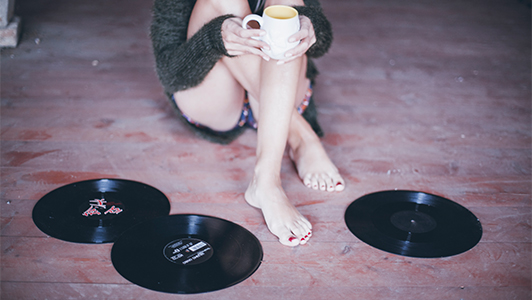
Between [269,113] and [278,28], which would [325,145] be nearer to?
[269,113]

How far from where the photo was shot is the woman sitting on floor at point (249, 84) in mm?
1216

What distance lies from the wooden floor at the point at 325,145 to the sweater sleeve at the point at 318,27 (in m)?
0.39

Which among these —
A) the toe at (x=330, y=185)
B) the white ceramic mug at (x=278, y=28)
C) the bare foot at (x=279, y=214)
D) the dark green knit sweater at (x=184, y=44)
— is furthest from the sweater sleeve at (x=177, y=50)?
the toe at (x=330, y=185)

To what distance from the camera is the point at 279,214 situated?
1.23m

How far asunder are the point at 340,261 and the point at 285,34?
21.9 inches

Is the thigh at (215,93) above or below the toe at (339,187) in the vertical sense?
above

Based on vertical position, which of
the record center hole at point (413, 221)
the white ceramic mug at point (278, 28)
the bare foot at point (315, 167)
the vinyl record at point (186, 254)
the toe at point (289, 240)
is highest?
the white ceramic mug at point (278, 28)

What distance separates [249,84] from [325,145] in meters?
0.43

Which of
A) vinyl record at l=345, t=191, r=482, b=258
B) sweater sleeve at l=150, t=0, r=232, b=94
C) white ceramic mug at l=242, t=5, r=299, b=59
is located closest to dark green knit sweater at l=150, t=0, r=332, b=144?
sweater sleeve at l=150, t=0, r=232, b=94

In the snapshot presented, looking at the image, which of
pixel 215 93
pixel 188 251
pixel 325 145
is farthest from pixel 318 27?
pixel 188 251

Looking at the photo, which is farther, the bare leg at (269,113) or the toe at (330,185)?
the toe at (330,185)

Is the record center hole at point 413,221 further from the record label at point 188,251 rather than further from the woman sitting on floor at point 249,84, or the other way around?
the record label at point 188,251

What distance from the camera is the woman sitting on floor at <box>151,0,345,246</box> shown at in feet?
3.99

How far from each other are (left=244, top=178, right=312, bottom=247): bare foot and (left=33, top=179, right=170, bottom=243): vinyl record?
0.80 feet
